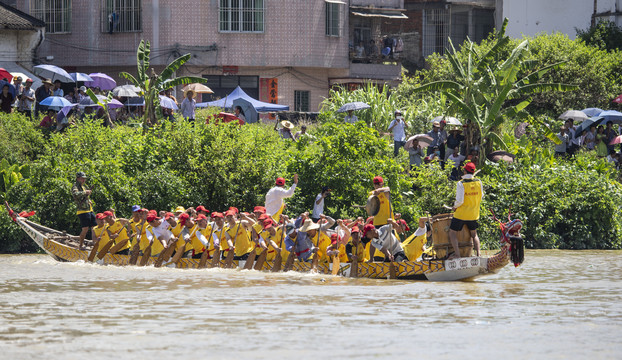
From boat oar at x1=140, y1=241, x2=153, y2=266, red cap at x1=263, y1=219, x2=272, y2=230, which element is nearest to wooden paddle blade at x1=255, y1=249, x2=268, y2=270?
red cap at x1=263, y1=219, x2=272, y2=230

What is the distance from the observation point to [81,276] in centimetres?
1822

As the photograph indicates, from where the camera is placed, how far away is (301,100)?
36.2m

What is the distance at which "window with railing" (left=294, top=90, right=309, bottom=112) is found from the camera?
3606 cm

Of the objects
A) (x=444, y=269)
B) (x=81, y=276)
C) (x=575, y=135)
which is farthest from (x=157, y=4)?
(x=444, y=269)

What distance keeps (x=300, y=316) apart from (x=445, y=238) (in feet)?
13.7

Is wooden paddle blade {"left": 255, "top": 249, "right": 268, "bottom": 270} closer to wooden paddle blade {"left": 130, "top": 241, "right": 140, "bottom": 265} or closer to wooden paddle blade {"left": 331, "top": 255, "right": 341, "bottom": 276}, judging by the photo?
wooden paddle blade {"left": 331, "top": 255, "right": 341, "bottom": 276}

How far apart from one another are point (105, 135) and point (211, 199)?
2796 mm

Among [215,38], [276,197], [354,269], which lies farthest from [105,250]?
[215,38]

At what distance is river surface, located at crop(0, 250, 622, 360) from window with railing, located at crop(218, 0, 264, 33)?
17.3m

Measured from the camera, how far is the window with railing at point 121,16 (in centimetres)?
3456

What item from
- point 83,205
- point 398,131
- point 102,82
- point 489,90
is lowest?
point 83,205

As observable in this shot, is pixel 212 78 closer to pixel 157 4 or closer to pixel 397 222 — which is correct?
pixel 157 4

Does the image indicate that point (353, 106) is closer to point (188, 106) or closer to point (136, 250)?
point (188, 106)

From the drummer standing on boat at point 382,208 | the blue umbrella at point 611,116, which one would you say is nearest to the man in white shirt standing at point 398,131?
the blue umbrella at point 611,116
